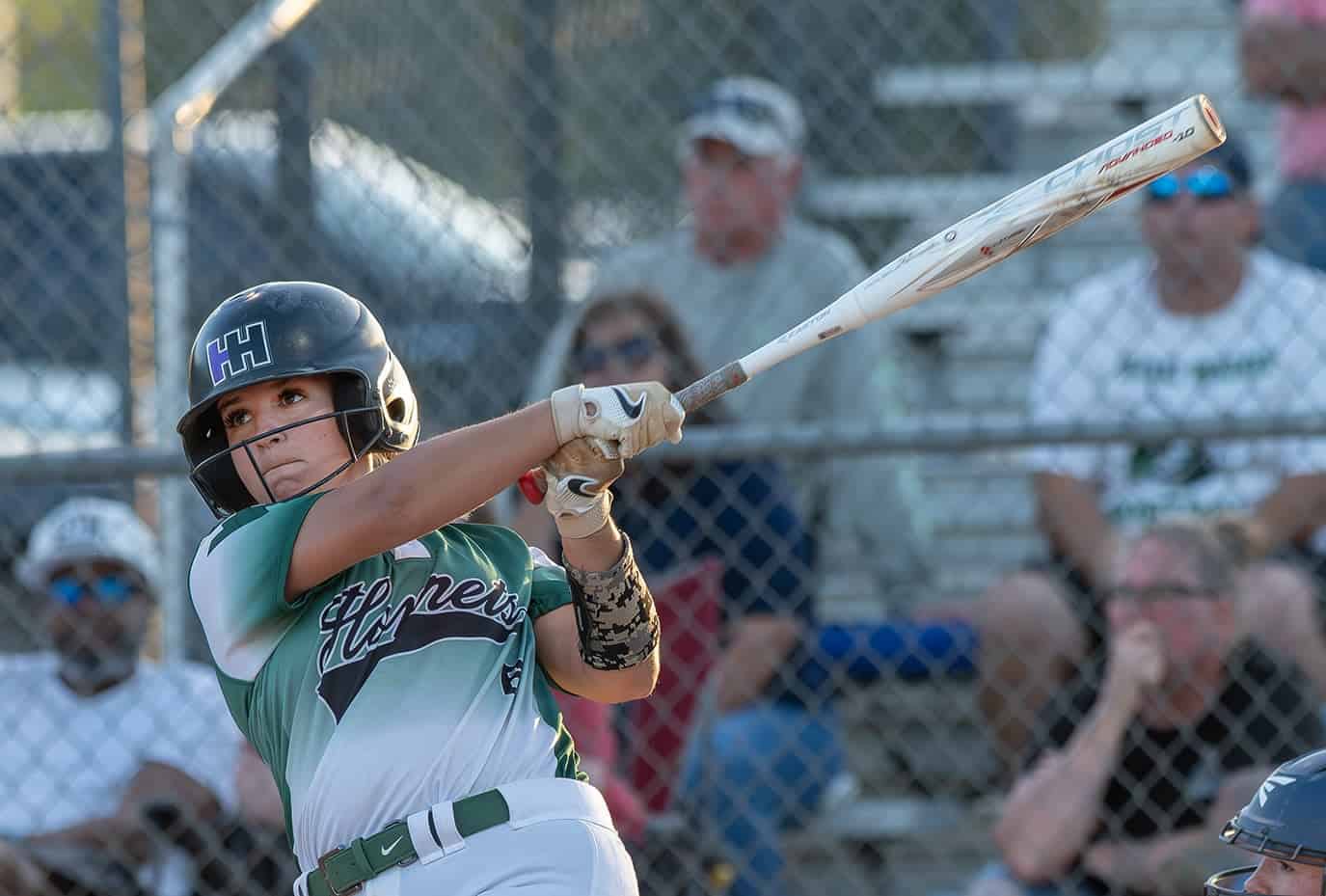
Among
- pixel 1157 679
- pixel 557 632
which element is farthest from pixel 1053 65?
pixel 557 632

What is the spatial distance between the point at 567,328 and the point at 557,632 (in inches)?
90.3

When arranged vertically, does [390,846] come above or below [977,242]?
below

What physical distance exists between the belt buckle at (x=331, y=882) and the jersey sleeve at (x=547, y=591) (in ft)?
1.37

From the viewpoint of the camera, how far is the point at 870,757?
5332 millimetres

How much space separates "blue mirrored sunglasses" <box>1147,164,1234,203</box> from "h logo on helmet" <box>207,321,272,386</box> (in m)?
2.96

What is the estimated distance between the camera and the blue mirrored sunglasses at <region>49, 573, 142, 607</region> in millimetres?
4375

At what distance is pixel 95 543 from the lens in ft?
14.3

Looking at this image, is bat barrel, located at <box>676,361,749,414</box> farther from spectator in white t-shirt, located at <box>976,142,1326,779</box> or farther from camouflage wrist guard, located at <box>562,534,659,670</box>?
spectator in white t-shirt, located at <box>976,142,1326,779</box>

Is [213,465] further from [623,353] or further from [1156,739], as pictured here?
[1156,739]

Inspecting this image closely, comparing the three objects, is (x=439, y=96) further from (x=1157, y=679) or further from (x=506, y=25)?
(x=1157, y=679)

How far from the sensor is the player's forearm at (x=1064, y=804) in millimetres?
4031

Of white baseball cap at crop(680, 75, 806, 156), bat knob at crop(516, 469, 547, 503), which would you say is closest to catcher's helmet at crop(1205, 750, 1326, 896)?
bat knob at crop(516, 469, 547, 503)

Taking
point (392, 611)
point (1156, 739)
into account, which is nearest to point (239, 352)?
point (392, 611)

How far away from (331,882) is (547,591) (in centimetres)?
49
